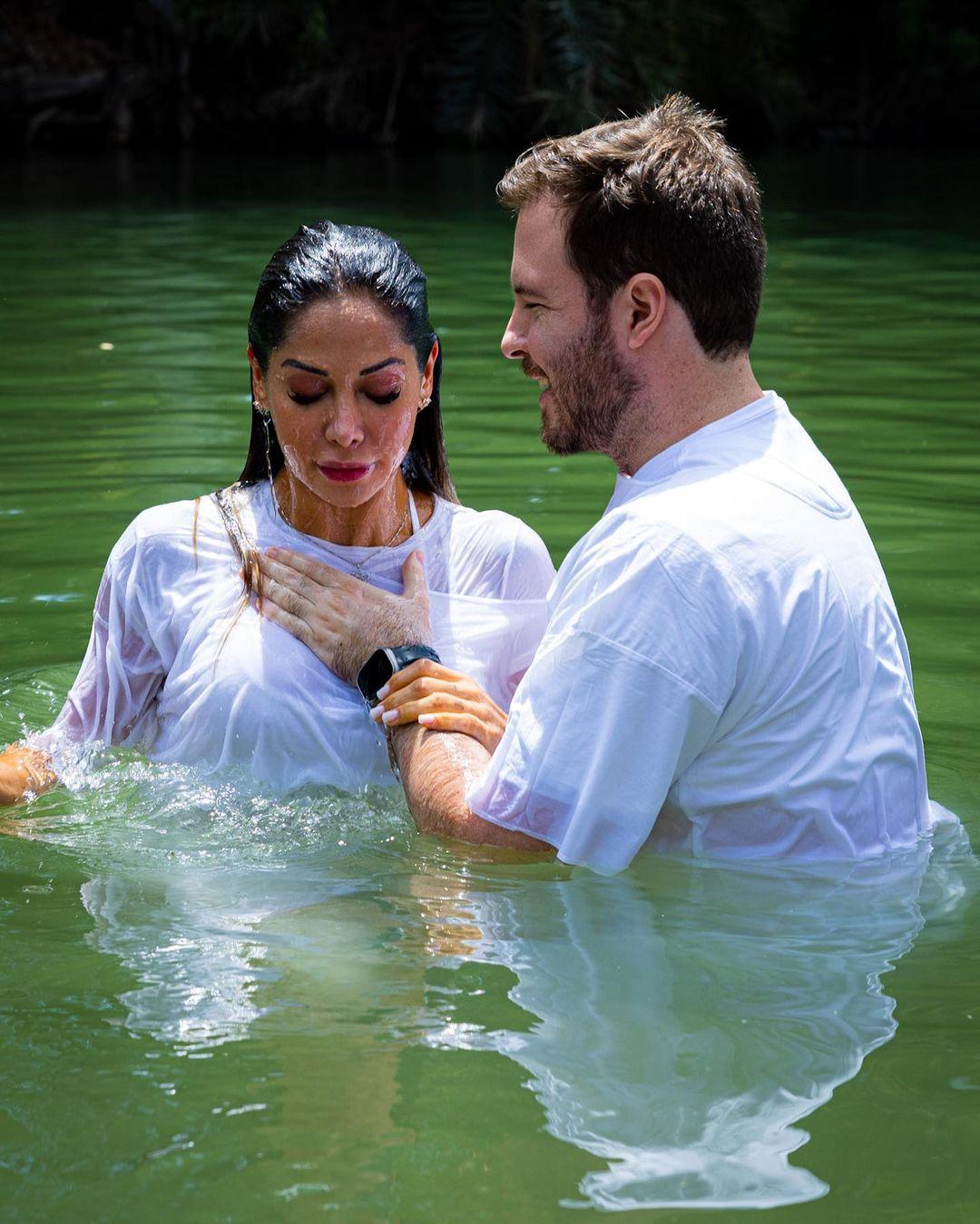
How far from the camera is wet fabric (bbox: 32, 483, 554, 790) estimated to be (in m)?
3.75

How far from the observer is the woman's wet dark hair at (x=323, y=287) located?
366 cm

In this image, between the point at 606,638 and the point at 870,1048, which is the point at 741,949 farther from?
the point at 606,638

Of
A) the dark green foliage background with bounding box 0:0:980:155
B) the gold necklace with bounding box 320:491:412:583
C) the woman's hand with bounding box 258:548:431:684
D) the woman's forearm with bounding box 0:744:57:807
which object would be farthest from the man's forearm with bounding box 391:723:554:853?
the dark green foliage background with bounding box 0:0:980:155

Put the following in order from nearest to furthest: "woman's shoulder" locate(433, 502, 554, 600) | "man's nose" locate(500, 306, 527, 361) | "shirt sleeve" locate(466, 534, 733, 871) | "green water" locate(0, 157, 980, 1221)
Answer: "green water" locate(0, 157, 980, 1221) < "shirt sleeve" locate(466, 534, 733, 871) < "man's nose" locate(500, 306, 527, 361) < "woman's shoulder" locate(433, 502, 554, 600)

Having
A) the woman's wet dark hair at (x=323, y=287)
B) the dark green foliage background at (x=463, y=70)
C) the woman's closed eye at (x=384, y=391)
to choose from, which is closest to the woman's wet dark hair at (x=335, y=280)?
the woman's wet dark hair at (x=323, y=287)

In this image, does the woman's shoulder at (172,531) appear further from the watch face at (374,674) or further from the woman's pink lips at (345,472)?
the watch face at (374,674)

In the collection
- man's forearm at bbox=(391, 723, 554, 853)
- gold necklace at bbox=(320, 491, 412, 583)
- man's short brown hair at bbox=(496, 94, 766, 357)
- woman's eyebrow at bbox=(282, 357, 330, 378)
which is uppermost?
man's short brown hair at bbox=(496, 94, 766, 357)

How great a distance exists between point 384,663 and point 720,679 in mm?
988

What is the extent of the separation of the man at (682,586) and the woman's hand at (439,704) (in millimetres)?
214

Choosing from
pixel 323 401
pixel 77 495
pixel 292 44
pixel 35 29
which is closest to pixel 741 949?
pixel 323 401

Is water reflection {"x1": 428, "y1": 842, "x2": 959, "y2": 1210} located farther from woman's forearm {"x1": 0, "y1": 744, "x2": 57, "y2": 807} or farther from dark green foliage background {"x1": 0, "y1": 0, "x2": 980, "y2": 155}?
dark green foliage background {"x1": 0, "y1": 0, "x2": 980, "y2": 155}

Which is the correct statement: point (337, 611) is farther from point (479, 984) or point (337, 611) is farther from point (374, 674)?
point (479, 984)

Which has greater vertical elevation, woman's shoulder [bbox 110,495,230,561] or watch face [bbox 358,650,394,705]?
woman's shoulder [bbox 110,495,230,561]

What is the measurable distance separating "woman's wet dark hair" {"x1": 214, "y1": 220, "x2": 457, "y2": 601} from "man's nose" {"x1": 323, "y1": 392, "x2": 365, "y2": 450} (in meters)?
0.18
